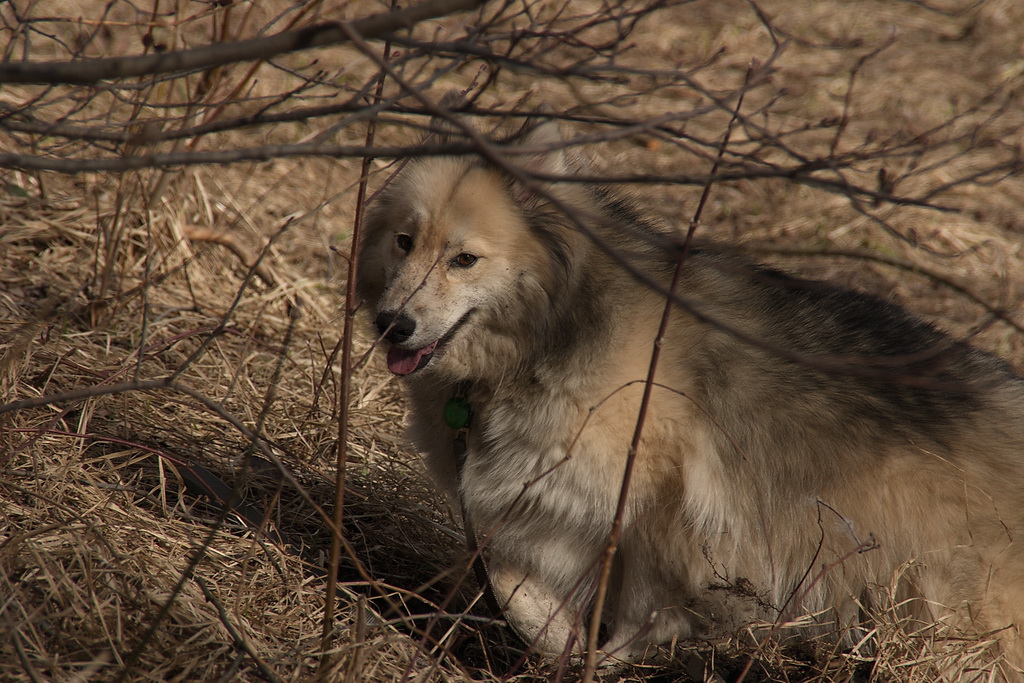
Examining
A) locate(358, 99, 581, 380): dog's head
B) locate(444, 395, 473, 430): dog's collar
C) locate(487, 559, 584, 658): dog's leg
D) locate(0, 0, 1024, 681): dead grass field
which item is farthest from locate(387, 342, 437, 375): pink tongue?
locate(487, 559, 584, 658): dog's leg

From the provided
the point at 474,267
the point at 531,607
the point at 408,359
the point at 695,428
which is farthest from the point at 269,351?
the point at 695,428

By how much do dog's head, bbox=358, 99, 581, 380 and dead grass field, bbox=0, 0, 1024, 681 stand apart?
1.12 feet

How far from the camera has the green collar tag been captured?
3.02 meters

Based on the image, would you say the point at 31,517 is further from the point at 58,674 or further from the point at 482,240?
the point at 482,240

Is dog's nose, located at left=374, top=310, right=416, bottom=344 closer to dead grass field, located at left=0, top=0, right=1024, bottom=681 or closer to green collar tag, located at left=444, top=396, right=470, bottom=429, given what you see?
green collar tag, located at left=444, top=396, right=470, bottom=429

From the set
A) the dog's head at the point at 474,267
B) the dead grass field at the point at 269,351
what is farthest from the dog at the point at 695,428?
the dead grass field at the point at 269,351

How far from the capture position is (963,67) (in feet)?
26.4

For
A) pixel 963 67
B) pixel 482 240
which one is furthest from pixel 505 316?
pixel 963 67

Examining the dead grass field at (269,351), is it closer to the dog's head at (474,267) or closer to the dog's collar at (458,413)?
the dog's head at (474,267)

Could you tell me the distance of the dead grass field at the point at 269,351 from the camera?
226 centimetres

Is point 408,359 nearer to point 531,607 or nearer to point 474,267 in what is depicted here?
point 474,267

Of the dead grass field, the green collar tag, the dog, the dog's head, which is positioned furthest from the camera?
the green collar tag

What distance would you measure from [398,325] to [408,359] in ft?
0.50

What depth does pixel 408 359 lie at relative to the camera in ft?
9.55
